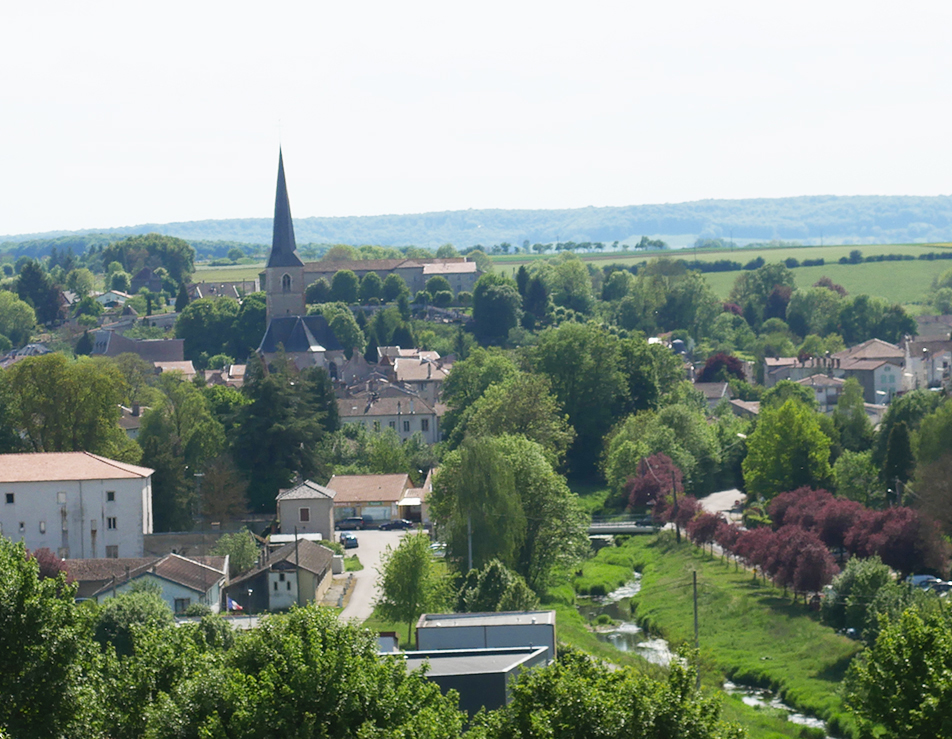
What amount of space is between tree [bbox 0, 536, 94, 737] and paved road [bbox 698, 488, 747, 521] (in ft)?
121

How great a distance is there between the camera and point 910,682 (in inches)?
794

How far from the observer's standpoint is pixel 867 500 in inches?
2007

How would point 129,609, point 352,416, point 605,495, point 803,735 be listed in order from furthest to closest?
point 352,416
point 605,495
point 129,609
point 803,735

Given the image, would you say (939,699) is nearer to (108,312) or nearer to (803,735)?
(803,735)

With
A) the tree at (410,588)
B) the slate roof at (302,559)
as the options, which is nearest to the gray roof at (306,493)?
the slate roof at (302,559)

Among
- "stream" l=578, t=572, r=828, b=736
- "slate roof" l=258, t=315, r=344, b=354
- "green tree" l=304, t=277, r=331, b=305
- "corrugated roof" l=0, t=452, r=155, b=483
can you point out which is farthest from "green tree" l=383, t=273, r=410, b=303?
"stream" l=578, t=572, r=828, b=736

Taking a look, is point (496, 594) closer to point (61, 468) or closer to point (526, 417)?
point (61, 468)

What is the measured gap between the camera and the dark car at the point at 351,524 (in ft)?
185

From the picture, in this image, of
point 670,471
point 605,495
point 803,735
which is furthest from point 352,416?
point 803,735

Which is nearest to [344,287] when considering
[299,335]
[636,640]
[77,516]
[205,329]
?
[205,329]

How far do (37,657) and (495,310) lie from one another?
9041 centimetres

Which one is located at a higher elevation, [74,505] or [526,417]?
[526,417]

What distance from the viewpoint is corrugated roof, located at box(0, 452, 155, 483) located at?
4684 centimetres

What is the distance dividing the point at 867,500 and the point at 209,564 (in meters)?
23.6
